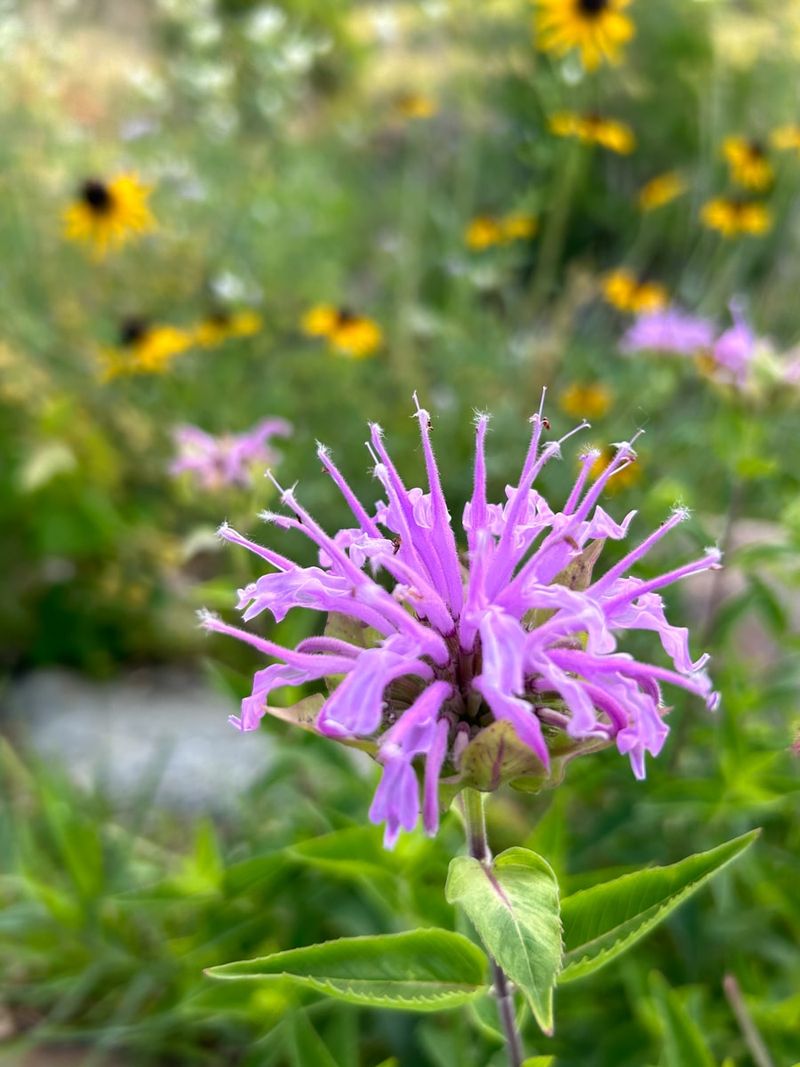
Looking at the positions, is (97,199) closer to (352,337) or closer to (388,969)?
(352,337)

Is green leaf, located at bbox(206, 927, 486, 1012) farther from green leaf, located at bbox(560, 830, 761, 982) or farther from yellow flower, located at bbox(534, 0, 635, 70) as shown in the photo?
yellow flower, located at bbox(534, 0, 635, 70)

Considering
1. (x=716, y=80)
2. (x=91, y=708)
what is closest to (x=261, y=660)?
(x=91, y=708)

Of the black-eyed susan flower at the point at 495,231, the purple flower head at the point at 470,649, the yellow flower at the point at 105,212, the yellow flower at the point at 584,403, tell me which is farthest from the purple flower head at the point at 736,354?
the yellow flower at the point at 105,212

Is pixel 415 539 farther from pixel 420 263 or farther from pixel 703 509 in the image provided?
pixel 420 263

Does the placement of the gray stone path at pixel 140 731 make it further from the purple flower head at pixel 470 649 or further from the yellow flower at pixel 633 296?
the yellow flower at pixel 633 296

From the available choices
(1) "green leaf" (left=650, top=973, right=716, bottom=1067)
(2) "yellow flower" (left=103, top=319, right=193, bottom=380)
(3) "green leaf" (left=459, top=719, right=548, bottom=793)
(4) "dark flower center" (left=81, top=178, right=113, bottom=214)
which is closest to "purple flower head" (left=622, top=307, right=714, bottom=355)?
(2) "yellow flower" (left=103, top=319, right=193, bottom=380)
